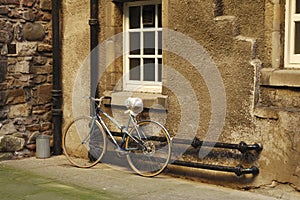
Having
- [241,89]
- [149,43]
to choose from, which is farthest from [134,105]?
[241,89]

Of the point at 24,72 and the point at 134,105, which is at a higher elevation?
the point at 24,72

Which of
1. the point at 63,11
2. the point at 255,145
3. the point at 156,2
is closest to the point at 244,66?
the point at 255,145

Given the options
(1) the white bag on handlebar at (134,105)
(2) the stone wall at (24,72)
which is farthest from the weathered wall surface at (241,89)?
(2) the stone wall at (24,72)

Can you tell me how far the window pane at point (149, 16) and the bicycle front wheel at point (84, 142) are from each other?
1.61m

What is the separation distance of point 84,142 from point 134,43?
1660 millimetres

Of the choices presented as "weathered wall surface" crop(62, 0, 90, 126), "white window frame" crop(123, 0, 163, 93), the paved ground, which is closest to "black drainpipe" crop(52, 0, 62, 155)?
"weathered wall surface" crop(62, 0, 90, 126)

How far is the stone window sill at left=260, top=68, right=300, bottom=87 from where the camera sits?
5.95 meters

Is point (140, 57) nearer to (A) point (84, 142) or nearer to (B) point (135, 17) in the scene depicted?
(B) point (135, 17)

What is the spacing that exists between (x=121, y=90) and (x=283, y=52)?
9.16 feet

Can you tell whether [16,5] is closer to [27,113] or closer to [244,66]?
[27,113]

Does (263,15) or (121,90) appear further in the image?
(121,90)

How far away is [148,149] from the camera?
7.29 meters

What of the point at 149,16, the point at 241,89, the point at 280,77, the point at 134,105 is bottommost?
the point at 134,105

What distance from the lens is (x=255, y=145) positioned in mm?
6348
